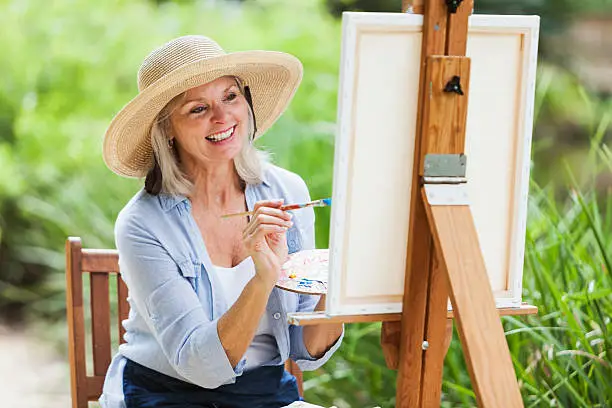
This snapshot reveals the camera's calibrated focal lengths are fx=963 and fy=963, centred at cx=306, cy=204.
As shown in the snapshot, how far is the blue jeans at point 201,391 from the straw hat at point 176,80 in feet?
1.40

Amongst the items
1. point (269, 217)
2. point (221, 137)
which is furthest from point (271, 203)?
point (221, 137)

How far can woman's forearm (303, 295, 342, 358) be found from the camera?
6.30 ft

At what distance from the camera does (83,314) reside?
202 cm

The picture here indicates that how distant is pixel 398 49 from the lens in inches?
54.6

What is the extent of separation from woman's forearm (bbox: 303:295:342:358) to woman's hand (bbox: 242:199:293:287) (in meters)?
0.31

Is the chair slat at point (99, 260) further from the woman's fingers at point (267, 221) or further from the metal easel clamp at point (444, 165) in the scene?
the metal easel clamp at point (444, 165)

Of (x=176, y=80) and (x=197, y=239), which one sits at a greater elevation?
(x=176, y=80)

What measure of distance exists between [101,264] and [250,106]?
1.55ft

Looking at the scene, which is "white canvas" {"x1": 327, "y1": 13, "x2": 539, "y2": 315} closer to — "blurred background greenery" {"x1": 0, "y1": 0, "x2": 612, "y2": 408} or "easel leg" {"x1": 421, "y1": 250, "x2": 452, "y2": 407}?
"easel leg" {"x1": 421, "y1": 250, "x2": 452, "y2": 407}

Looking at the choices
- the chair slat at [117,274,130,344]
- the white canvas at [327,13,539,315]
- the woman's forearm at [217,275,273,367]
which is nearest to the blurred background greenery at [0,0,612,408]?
the chair slat at [117,274,130,344]

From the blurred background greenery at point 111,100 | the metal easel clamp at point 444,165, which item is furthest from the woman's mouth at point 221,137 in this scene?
the blurred background greenery at point 111,100

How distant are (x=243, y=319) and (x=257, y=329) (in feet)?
0.78

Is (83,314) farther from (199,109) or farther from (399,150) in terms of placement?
(399,150)

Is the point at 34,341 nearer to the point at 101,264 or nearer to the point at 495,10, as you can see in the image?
the point at 101,264
